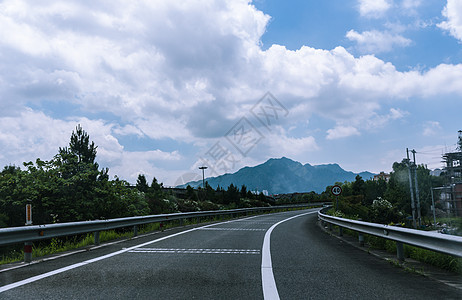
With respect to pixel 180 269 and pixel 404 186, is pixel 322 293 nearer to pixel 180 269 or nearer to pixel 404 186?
pixel 180 269

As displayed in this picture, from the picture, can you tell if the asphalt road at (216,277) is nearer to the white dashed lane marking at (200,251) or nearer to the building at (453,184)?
the white dashed lane marking at (200,251)

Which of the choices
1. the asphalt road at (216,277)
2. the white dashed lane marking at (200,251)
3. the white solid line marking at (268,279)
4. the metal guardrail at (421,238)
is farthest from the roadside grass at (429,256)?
the white dashed lane marking at (200,251)

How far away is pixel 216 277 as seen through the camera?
5535 millimetres

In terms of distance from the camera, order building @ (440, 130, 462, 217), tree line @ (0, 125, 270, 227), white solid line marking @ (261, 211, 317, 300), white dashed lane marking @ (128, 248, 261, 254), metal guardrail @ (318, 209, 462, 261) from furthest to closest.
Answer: building @ (440, 130, 462, 217) → tree line @ (0, 125, 270, 227) → white dashed lane marking @ (128, 248, 261, 254) → metal guardrail @ (318, 209, 462, 261) → white solid line marking @ (261, 211, 317, 300)

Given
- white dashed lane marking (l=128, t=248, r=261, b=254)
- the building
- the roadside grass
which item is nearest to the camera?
the roadside grass

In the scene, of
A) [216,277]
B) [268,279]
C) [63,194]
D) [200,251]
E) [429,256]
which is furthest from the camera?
[63,194]

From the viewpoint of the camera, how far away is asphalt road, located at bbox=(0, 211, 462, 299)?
4.57 m

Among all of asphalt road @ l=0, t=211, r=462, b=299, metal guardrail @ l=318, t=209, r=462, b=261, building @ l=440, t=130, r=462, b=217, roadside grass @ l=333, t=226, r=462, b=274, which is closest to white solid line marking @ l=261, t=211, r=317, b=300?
asphalt road @ l=0, t=211, r=462, b=299

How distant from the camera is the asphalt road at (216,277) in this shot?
15.0ft

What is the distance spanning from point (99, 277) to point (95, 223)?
4329 mm

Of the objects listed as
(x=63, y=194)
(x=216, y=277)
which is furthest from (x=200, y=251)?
(x=63, y=194)

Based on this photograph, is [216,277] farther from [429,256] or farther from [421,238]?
[429,256]

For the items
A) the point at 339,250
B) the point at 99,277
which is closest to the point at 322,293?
the point at 99,277

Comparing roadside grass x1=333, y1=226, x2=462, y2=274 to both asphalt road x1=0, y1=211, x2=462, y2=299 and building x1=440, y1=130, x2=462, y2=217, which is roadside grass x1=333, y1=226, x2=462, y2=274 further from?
building x1=440, y1=130, x2=462, y2=217
